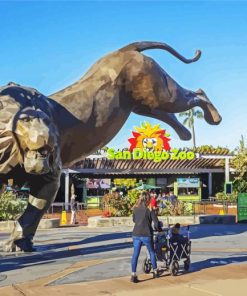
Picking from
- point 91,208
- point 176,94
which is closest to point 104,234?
point 176,94

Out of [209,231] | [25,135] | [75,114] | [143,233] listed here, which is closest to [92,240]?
[75,114]

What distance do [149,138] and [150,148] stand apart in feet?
2.89

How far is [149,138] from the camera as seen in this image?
38.5 m

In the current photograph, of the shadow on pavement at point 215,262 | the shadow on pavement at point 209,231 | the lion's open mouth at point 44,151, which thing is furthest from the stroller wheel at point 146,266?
the shadow on pavement at point 209,231

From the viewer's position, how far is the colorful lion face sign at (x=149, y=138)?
3838 centimetres

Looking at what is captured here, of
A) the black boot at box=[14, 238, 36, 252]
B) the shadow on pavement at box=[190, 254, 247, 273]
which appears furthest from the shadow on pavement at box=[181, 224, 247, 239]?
the black boot at box=[14, 238, 36, 252]

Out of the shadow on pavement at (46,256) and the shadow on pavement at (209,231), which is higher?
the shadow on pavement at (209,231)

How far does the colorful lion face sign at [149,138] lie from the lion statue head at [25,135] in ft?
92.7

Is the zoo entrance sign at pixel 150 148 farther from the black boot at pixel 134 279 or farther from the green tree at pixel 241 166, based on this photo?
the black boot at pixel 134 279

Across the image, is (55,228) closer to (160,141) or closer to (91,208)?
(91,208)

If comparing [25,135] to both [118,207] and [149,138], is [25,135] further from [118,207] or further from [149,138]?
[149,138]

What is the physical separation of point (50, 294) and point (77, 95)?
20.1 ft

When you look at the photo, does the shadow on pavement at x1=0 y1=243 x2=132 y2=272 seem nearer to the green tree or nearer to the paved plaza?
the paved plaza

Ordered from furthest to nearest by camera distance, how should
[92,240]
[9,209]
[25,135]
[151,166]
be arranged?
1. [151,166]
2. [9,209]
3. [92,240]
4. [25,135]
